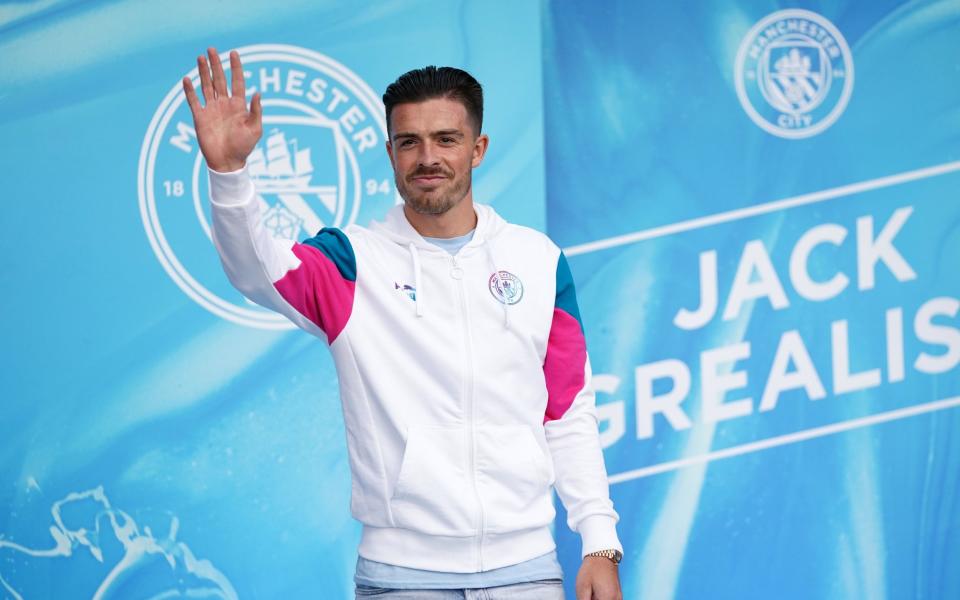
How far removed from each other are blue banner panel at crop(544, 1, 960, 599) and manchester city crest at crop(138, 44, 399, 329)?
1.53 ft

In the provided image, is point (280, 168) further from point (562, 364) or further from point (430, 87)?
point (562, 364)

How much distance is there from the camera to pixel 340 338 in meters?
1.89

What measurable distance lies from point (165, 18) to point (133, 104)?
8.1 inches

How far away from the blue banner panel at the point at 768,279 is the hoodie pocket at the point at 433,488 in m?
1.25

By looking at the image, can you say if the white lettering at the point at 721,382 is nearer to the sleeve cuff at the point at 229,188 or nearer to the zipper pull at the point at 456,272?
the zipper pull at the point at 456,272

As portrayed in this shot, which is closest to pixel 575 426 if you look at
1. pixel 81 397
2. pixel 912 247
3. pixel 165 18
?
pixel 81 397

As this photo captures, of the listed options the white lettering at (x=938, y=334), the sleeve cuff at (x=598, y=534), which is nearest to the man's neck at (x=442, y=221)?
the sleeve cuff at (x=598, y=534)

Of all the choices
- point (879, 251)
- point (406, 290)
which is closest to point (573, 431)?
point (406, 290)

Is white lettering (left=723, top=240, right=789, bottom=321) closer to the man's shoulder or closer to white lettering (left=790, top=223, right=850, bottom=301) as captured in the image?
white lettering (left=790, top=223, right=850, bottom=301)

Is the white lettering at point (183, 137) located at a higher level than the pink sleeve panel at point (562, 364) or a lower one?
higher

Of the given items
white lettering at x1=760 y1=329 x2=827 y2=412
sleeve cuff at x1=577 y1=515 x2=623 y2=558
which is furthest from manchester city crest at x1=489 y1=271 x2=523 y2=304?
white lettering at x1=760 y1=329 x2=827 y2=412

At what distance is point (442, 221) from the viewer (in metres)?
2.02

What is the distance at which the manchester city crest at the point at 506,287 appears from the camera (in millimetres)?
1979

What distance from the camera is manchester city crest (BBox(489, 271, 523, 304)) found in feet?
6.49
